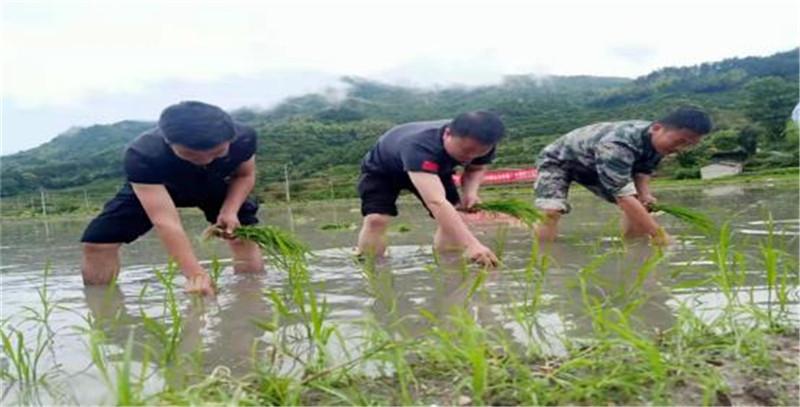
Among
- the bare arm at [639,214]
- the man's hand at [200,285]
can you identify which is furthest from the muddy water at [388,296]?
the bare arm at [639,214]

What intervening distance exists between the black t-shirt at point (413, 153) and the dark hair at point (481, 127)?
255 mm

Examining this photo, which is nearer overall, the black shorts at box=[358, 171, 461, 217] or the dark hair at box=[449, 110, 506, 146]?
the dark hair at box=[449, 110, 506, 146]

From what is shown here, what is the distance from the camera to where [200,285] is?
322 centimetres

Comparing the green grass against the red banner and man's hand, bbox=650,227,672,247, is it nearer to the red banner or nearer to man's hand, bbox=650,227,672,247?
man's hand, bbox=650,227,672,247

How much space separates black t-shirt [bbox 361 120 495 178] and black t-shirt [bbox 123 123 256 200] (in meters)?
0.86

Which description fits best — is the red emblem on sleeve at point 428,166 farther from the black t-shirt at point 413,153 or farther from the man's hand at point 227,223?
the man's hand at point 227,223

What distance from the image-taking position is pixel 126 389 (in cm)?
145

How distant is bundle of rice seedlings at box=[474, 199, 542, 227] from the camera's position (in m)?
4.36

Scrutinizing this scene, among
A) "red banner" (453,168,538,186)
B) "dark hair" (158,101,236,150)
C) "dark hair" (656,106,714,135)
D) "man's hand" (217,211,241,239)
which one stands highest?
"dark hair" (158,101,236,150)

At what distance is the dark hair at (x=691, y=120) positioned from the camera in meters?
4.37

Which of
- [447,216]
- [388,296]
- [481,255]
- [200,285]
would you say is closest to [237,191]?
[200,285]

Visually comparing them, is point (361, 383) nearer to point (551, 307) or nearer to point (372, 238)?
point (551, 307)

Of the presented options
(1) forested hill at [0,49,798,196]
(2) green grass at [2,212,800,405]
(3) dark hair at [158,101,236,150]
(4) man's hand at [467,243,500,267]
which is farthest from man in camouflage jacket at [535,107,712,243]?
(1) forested hill at [0,49,798,196]

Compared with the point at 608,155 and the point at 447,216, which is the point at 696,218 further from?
the point at 447,216
